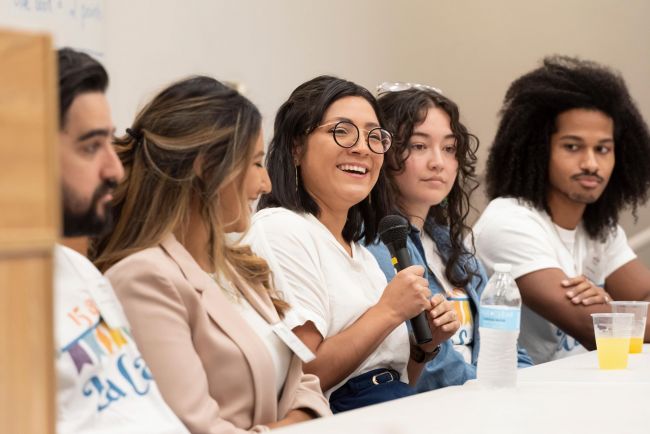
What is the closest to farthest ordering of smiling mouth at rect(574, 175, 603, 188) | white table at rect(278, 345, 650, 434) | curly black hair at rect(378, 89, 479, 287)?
white table at rect(278, 345, 650, 434) → curly black hair at rect(378, 89, 479, 287) → smiling mouth at rect(574, 175, 603, 188)

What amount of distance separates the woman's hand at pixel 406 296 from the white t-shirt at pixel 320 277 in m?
0.15

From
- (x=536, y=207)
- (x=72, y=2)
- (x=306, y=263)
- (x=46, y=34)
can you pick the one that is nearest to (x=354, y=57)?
(x=536, y=207)

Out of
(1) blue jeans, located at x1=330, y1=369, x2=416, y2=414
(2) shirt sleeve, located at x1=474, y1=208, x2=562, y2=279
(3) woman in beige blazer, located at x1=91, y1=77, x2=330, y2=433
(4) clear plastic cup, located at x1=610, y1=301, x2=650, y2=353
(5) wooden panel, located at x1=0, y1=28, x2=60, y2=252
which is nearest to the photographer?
(5) wooden panel, located at x1=0, y1=28, x2=60, y2=252

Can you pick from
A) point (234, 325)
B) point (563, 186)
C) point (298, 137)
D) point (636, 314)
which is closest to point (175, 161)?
point (234, 325)

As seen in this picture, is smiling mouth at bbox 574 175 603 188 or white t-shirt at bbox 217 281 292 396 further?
smiling mouth at bbox 574 175 603 188

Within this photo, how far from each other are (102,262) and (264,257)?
55cm

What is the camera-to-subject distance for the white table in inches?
54.0

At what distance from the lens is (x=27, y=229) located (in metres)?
0.79

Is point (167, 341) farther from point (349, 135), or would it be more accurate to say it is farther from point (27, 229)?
point (349, 135)

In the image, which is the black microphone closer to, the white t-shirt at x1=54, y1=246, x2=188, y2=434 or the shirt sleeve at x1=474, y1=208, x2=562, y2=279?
Result: the white t-shirt at x1=54, y1=246, x2=188, y2=434

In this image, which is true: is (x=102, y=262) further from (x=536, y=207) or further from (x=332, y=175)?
(x=536, y=207)

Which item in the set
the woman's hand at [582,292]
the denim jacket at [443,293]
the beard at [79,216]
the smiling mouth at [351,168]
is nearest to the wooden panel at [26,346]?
the beard at [79,216]

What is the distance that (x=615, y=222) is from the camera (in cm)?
323

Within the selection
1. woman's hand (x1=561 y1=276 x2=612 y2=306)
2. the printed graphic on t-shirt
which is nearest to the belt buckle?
woman's hand (x1=561 y1=276 x2=612 y2=306)
